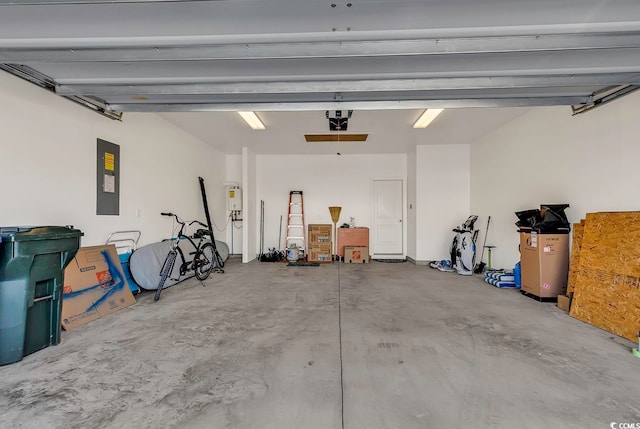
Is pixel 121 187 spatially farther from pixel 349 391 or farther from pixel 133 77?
pixel 349 391

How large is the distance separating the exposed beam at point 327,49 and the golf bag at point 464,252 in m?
3.99

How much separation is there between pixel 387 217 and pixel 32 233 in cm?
662

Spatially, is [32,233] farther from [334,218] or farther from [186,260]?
[334,218]

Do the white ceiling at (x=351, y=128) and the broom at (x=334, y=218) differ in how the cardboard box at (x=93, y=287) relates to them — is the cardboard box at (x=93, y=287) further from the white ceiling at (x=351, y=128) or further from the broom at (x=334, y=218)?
the broom at (x=334, y=218)

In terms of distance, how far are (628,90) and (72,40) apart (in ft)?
16.6

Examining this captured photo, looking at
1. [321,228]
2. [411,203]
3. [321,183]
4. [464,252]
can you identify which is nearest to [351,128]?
[321,183]

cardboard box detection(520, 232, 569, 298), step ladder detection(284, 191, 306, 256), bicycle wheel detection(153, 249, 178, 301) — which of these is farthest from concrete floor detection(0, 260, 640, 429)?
step ladder detection(284, 191, 306, 256)

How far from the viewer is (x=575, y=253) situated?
3406 millimetres

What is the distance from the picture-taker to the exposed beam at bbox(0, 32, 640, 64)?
1.95 meters

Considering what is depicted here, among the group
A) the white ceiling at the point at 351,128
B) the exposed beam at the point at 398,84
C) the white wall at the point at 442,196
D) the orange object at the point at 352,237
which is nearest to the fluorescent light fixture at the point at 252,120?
the white ceiling at the point at 351,128

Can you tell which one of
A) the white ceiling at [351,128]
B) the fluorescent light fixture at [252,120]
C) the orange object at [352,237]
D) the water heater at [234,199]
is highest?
the white ceiling at [351,128]

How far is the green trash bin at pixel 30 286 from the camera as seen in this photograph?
2.07 metres

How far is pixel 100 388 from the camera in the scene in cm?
182

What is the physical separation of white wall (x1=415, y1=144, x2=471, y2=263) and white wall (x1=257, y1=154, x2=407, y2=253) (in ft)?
3.43
